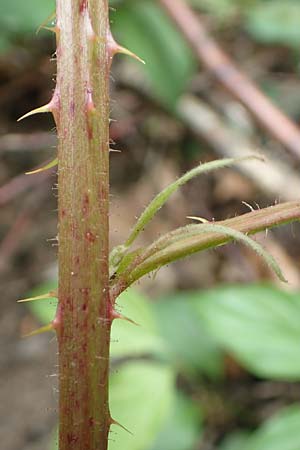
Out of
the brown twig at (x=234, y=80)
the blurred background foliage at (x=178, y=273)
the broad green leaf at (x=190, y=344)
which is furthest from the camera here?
the broad green leaf at (x=190, y=344)

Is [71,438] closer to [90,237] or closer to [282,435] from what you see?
[90,237]

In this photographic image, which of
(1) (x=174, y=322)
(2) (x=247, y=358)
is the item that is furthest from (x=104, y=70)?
(1) (x=174, y=322)

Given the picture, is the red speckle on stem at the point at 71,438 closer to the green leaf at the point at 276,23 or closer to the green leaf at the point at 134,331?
the green leaf at the point at 134,331

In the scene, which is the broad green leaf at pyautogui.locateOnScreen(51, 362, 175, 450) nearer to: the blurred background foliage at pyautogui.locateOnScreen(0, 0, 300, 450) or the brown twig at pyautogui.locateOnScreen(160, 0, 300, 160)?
the blurred background foliage at pyautogui.locateOnScreen(0, 0, 300, 450)

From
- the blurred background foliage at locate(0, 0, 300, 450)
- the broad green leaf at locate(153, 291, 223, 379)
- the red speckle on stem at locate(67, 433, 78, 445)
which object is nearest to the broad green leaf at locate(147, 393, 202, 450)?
the blurred background foliage at locate(0, 0, 300, 450)

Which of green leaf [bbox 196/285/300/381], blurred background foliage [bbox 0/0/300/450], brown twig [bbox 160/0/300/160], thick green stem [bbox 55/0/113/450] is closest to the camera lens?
thick green stem [bbox 55/0/113/450]

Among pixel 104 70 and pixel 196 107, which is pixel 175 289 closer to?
pixel 196 107

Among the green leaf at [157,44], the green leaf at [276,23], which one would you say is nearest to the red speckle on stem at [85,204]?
the green leaf at [157,44]
